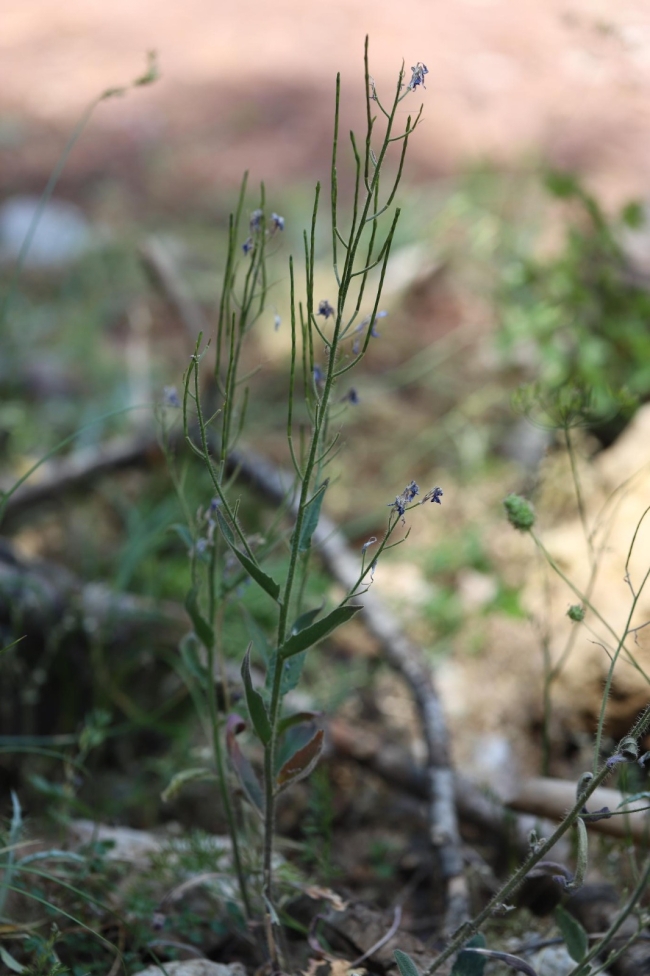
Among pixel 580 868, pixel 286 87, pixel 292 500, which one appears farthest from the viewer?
pixel 286 87

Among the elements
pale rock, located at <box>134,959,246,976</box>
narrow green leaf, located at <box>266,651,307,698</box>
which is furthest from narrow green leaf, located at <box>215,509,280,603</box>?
pale rock, located at <box>134,959,246,976</box>

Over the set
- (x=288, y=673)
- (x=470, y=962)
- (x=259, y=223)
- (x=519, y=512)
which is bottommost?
(x=470, y=962)

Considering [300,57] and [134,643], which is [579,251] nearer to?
[134,643]

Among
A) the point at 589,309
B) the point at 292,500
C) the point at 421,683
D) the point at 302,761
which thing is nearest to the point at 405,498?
the point at 292,500

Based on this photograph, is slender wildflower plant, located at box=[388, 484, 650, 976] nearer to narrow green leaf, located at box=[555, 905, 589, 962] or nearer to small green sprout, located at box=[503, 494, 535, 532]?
narrow green leaf, located at box=[555, 905, 589, 962]

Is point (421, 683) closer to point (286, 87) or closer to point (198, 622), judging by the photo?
point (198, 622)

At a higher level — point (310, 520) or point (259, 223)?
point (259, 223)

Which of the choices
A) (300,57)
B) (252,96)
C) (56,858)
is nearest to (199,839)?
(56,858)
